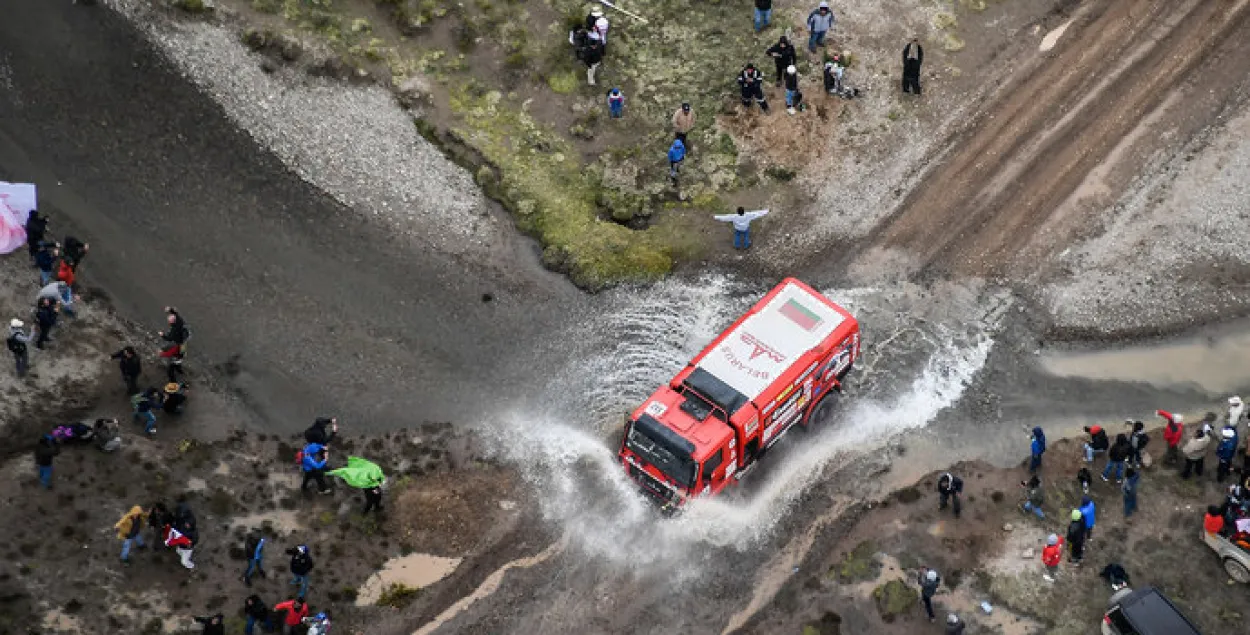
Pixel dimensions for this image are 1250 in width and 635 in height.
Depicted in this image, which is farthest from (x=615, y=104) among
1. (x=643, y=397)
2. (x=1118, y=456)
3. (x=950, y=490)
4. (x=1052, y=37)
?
(x=1118, y=456)

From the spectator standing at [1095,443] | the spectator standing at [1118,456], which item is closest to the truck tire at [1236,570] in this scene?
the spectator standing at [1118,456]

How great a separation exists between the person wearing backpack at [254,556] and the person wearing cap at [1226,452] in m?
23.4

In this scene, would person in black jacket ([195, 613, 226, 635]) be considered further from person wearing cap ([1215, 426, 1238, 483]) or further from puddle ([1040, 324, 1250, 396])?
person wearing cap ([1215, 426, 1238, 483])

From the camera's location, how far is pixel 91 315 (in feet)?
142

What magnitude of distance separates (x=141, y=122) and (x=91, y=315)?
25.5 feet

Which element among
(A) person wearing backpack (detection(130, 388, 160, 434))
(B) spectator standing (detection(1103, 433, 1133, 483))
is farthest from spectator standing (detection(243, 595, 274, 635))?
(B) spectator standing (detection(1103, 433, 1133, 483))

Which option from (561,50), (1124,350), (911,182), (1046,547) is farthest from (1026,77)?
(1046,547)

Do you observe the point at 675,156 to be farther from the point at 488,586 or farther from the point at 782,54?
the point at 488,586

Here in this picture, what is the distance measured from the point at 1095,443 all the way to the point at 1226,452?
3.10 m

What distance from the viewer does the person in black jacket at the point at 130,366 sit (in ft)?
133

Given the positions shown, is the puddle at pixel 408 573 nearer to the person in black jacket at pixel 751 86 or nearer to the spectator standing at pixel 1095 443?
the spectator standing at pixel 1095 443

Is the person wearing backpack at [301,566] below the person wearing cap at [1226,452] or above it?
below

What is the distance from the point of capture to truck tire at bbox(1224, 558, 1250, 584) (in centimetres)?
3788

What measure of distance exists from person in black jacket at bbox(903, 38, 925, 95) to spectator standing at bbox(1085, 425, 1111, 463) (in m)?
13.4
